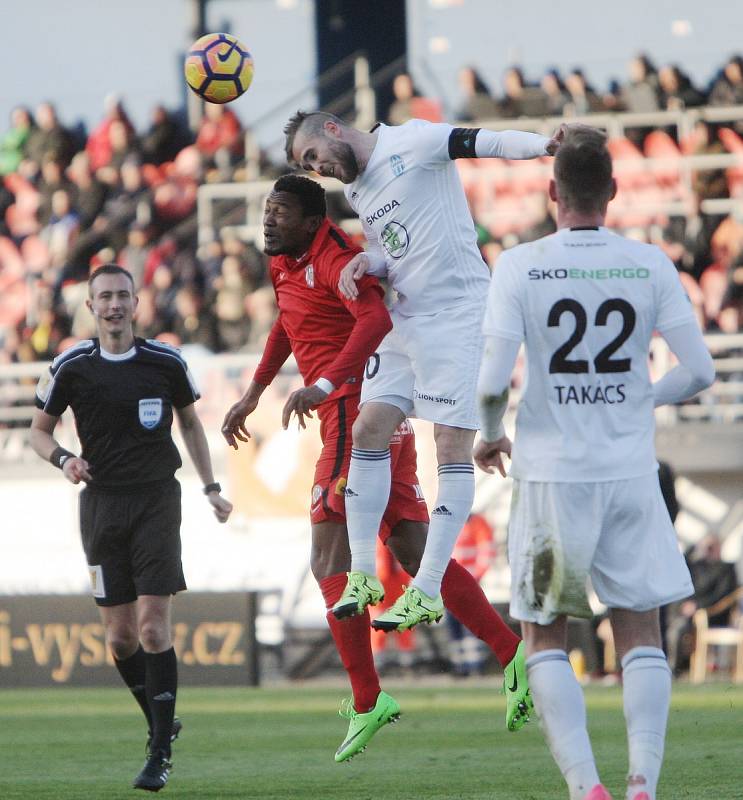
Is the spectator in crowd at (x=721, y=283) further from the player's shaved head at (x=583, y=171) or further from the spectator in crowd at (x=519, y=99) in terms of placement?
the player's shaved head at (x=583, y=171)

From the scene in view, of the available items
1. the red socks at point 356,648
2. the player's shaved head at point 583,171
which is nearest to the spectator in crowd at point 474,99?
the red socks at point 356,648

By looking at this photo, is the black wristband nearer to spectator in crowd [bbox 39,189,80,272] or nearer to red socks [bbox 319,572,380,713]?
red socks [bbox 319,572,380,713]

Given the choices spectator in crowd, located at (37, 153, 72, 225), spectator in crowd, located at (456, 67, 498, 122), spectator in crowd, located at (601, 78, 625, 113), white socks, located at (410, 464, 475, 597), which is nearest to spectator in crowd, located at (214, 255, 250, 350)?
spectator in crowd, located at (456, 67, 498, 122)

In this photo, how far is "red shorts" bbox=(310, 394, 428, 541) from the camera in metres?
7.31

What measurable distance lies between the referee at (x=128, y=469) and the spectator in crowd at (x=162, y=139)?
46.8 ft

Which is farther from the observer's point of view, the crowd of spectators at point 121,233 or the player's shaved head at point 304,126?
the crowd of spectators at point 121,233

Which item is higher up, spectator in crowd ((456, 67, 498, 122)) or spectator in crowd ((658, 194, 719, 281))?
spectator in crowd ((456, 67, 498, 122))

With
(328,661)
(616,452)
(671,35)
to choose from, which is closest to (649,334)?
(616,452)

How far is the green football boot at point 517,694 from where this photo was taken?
22.7 ft

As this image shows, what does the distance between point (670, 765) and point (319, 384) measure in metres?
2.79

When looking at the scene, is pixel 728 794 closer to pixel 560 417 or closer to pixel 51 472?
pixel 560 417

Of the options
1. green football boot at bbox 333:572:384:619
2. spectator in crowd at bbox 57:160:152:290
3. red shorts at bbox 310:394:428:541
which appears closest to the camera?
green football boot at bbox 333:572:384:619

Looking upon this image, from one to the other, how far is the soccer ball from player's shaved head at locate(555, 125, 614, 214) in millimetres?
3065

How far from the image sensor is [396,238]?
7.20 m
